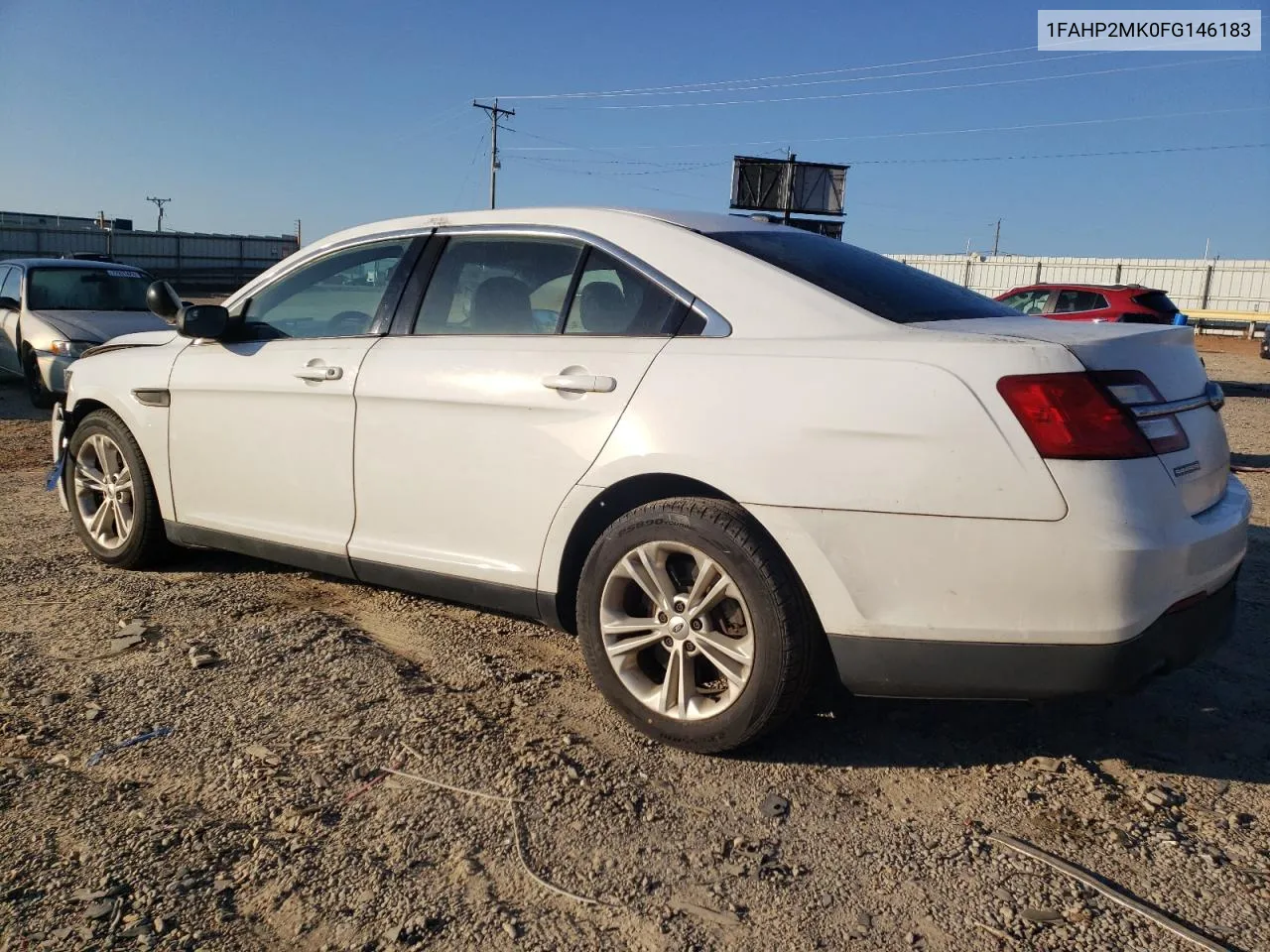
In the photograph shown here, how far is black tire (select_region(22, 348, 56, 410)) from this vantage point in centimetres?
1055

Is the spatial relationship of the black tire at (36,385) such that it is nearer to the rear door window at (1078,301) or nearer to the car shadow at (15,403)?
the car shadow at (15,403)

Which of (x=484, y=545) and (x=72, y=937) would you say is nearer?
(x=72, y=937)

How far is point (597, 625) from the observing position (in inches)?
125

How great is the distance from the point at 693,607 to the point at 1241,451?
8507mm

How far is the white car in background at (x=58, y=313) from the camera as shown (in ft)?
33.9

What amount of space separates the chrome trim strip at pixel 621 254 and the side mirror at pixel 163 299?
4.37 feet

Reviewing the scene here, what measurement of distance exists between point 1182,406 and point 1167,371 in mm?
106

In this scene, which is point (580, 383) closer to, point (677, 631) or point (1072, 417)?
point (677, 631)

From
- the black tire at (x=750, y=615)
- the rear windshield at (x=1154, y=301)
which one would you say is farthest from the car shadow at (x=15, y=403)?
the rear windshield at (x=1154, y=301)

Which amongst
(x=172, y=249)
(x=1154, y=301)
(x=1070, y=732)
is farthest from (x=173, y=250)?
(x=1070, y=732)

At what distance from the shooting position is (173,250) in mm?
41438

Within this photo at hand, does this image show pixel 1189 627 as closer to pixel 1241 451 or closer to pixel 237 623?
pixel 237 623

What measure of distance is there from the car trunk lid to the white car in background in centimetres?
974

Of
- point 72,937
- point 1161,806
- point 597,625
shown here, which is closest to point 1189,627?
point 1161,806
